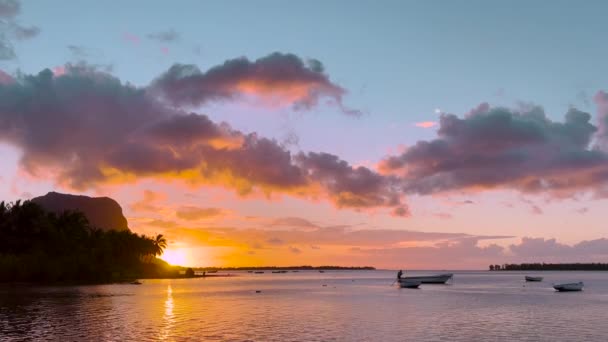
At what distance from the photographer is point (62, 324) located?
54.1 m

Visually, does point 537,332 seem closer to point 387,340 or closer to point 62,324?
point 387,340

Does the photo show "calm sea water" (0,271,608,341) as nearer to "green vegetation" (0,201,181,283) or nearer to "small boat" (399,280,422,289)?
"green vegetation" (0,201,181,283)

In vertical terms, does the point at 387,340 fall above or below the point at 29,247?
below

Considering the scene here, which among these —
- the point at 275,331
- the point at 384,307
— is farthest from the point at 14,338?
the point at 384,307

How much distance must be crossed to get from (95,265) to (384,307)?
9932 centimetres

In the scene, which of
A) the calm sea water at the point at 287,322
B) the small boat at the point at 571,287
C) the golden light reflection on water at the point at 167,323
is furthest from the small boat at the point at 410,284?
the golden light reflection on water at the point at 167,323

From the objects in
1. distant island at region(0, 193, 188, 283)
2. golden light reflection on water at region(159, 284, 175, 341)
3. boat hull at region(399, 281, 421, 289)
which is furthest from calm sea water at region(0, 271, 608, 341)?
boat hull at region(399, 281, 421, 289)

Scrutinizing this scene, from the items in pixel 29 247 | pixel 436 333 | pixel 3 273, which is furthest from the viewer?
pixel 29 247

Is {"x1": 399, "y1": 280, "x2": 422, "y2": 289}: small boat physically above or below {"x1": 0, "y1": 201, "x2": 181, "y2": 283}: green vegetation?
below

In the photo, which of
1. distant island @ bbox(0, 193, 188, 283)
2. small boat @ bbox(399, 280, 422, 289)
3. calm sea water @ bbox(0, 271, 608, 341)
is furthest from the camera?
small boat @ bbox(399, 280, 422, 289)

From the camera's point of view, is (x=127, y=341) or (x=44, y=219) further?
(x=44, y=219)

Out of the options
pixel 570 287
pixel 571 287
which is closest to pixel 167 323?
pixel 570 287

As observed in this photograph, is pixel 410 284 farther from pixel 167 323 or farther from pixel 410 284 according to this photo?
pixel 167 323

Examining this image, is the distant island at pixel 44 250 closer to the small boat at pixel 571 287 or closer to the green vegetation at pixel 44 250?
the green vegetation at pixel 44 250
